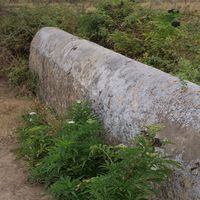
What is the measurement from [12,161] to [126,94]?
1912 millimetres

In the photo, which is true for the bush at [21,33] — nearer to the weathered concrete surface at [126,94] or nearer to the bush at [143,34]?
the bush at [143,34]

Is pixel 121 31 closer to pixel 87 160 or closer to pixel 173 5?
pixel 87 160

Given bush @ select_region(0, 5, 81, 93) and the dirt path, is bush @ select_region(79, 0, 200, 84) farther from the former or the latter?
the dirt path

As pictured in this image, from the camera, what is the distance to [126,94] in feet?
16.4

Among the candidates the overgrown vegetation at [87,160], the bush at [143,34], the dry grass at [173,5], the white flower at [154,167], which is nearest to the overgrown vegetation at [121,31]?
the bush at [143,34]

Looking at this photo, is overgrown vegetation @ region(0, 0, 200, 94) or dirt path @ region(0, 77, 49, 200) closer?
dirt path @ region(0, 77, 49, 200)

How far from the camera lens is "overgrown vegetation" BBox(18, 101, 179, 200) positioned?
3.83 metres

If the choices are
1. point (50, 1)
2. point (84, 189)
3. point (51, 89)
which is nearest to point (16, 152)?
point (51, 89)

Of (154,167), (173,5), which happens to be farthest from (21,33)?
(154,167)

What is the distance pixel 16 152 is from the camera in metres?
6.32

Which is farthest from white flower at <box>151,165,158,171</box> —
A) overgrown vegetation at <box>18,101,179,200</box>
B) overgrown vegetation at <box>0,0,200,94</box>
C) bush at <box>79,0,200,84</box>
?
bush at <box>79,0,200,84</box>

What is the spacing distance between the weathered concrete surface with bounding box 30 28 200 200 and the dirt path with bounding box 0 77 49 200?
61cm

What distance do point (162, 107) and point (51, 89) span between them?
11.5 ft

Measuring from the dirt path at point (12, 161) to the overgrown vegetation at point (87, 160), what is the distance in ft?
0.47
